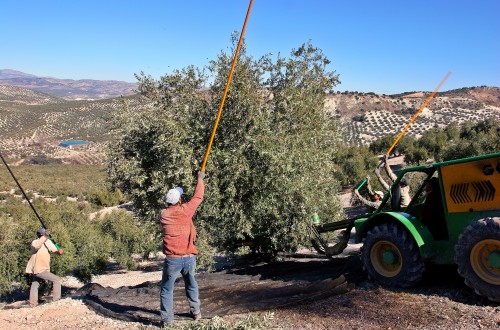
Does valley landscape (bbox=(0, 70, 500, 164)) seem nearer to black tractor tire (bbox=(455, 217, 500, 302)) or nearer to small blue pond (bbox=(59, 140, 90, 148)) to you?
small blue pond (bbox=(59, 140, 90, 148))

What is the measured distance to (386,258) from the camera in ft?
22.8

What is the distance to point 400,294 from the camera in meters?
6.34

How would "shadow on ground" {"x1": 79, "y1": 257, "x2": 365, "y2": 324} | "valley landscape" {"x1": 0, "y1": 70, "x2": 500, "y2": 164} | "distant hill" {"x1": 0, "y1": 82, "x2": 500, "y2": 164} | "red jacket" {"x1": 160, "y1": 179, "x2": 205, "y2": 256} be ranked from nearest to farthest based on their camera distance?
1. "red jacket" {"x1": 160, "y1": 179, "x2": 205, "y2": 256}
2. "shadow on ground" {"x1": 79, "y1": 257, "x2": 365, "y2": 324}
3. "distant hill" {"x1": 0, "y1": 82, "x2": 500, "y2": 164}
4. "valley landscape" {"x1": 0, "y1": 70, "x2": 500, "y2": 164}

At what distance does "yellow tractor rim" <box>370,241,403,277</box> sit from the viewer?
6881mm

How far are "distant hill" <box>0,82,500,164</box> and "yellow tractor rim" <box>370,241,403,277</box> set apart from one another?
63.0 metres

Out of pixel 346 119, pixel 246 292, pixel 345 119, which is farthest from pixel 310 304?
pixel 346 119

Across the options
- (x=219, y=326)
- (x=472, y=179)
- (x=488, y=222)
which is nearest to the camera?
(x=219, y=326)

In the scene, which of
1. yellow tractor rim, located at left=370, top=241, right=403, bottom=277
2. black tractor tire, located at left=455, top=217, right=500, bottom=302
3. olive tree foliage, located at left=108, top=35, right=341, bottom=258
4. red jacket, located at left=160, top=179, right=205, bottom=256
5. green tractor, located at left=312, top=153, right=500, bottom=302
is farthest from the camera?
olive tree foliage, located at left=108, top=35, right=341, bottom=258

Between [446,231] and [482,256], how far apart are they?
892mm

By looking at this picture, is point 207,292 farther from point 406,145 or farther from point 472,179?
point 406,145

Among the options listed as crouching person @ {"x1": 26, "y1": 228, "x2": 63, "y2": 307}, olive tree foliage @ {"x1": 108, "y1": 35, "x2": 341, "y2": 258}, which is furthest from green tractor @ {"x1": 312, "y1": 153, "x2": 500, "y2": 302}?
crouching person @ {"x1": 26, "y1": 228, "x2": 63, "y2": 307}

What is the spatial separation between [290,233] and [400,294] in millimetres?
3844

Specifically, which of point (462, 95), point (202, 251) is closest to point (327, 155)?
point (202, 251)

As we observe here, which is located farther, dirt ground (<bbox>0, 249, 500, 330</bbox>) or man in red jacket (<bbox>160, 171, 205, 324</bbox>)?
man in red jacket (<bbox>160, 171, 205, 324</bbox>)
